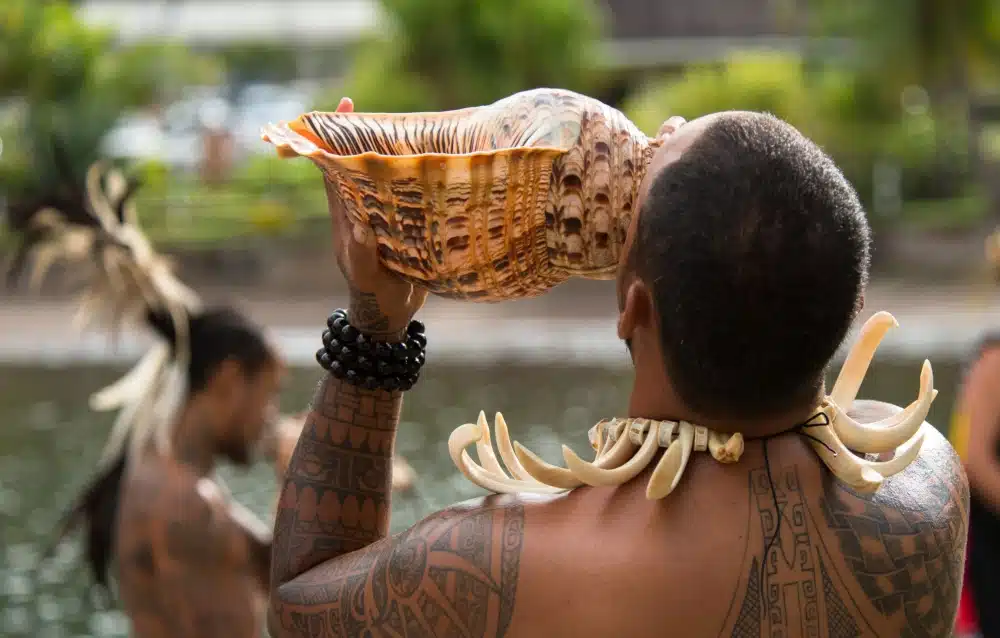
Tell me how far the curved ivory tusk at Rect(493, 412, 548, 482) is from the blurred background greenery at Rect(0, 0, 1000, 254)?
48.0ft

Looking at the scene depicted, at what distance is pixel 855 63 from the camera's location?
17219 mm

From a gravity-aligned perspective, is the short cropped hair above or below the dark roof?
below

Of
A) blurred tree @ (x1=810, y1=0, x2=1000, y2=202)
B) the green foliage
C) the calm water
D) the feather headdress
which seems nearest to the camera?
the feather headdress

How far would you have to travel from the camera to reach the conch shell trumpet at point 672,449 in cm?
136

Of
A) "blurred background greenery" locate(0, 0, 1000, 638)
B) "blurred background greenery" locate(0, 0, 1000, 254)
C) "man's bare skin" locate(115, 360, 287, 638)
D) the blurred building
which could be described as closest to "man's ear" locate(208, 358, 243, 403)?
"man's bare skin" locate(115, 360, 287, 638)

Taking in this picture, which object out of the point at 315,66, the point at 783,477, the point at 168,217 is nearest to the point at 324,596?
the point at 783,477

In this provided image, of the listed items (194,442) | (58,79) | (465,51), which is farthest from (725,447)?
(58,79)

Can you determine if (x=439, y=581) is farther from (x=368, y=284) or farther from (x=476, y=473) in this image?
(x=368, y=284)

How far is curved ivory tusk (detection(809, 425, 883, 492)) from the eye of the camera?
53.1 inches

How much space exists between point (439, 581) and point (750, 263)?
1.43ft

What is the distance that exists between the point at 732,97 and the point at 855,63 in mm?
1580

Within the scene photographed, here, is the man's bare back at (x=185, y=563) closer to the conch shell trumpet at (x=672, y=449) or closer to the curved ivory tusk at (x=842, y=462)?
the conch shell trumpet at (x=672, y=449)

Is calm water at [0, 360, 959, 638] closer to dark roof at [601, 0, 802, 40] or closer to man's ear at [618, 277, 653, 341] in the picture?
man's ear at [618, 277, 653, 341]

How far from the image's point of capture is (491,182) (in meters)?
1.38
